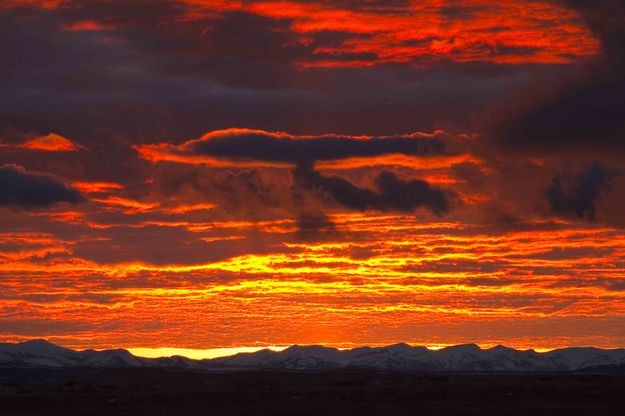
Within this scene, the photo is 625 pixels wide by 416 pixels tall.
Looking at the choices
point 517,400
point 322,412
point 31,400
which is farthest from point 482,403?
point 31,400

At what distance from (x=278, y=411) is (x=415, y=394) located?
154 ft

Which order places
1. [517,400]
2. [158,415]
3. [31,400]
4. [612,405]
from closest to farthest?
[158,415] → [612,405] → [517,400] → [31,400]

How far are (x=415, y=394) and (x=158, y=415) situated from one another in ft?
188

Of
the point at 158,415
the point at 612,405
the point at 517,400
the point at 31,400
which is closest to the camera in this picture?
the point at 158,415

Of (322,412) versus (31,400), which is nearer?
(322,412)

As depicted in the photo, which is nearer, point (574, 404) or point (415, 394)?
point (574, 404)

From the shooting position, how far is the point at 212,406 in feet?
404

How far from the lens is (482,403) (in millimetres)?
126938

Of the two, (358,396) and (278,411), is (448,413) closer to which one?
(278,411)

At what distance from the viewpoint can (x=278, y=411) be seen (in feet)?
365

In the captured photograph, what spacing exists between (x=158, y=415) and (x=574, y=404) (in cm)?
5132

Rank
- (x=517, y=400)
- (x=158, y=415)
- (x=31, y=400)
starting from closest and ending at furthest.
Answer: (x=158, y=415)
(x=517, y=400)
(x=31, y=400)

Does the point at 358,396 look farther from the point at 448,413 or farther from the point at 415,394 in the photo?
the point at 448,413

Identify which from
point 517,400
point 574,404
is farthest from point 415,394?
point 574,404
